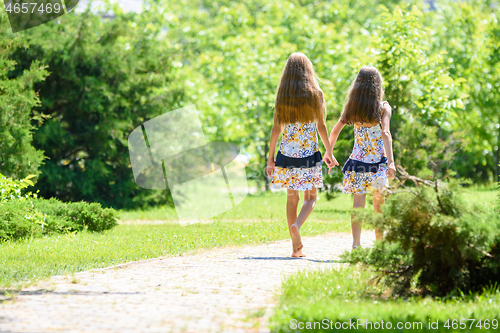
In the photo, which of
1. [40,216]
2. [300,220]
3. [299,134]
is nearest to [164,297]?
[300,220]

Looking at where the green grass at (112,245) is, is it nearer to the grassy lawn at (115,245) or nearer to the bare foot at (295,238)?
the grassy lawn at (115,245)

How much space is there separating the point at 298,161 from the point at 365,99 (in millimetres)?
1050

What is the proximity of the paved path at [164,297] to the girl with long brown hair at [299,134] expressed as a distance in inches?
32.9

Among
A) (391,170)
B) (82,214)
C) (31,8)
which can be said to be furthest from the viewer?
(31,8)

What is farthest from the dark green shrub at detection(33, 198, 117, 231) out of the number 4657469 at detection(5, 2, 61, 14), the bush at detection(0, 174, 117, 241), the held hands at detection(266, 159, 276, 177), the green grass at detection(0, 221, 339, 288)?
the number 4657469 at detection(5, 2, 61, 14)

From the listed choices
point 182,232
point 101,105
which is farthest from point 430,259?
point 101,105

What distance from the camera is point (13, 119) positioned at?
466 inches

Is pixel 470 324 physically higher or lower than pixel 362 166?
lower

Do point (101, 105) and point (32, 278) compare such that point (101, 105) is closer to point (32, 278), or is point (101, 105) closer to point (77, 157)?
point (77, 157)

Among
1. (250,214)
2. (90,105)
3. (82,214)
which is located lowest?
(250,214)

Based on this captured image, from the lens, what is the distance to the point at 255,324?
12.1ft

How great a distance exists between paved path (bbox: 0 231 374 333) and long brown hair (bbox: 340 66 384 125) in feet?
5.43

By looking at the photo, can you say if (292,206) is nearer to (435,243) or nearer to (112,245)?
(435,243)

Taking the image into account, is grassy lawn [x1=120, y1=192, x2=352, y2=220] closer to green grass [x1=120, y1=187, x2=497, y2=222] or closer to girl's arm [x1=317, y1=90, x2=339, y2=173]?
green grass [x1=120, y1=187, x2=497, y2=222]
